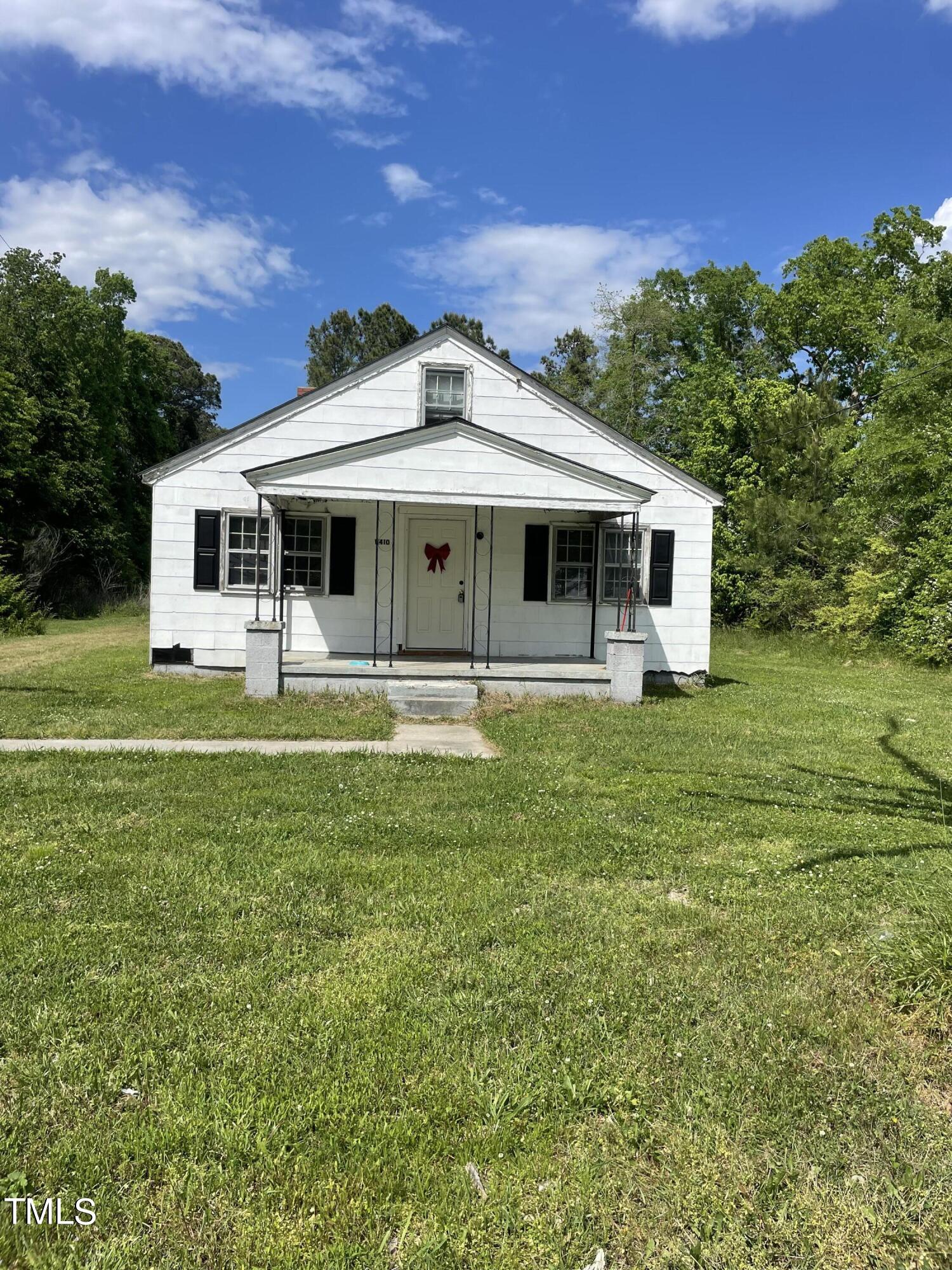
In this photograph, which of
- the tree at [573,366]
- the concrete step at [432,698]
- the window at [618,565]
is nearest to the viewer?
the concrete step at [432,698]

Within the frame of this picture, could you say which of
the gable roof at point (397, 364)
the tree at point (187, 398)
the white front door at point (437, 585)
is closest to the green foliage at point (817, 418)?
the gable roof at point (397, 364)

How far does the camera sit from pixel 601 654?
1272 centimetres

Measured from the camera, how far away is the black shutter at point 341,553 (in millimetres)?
12039

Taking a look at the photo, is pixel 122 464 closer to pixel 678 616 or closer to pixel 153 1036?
pixel 678 616

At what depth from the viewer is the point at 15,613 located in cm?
1844

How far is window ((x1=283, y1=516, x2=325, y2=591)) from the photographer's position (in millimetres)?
12094

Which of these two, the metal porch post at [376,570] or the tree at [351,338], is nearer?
the metal porch post at [376,570]

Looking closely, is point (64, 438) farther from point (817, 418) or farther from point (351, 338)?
point (817, 418)

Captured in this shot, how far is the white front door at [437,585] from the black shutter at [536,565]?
1.02 meters

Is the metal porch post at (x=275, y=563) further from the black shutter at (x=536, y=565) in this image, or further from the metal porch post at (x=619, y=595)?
the metal porch post at (x=619, y=595)

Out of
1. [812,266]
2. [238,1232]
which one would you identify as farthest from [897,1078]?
[812,266]

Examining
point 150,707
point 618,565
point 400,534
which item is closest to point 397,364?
point 400,534

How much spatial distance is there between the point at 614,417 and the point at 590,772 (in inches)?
1026

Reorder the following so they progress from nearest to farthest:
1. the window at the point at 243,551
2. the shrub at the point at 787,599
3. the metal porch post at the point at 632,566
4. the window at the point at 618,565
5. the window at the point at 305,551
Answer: the metal porch post at the point at 632,566 → the window at the point at 243,551 → the window at the point at 305,551 → the window at the point at 618,565 → the shrub at the point at 787,599
